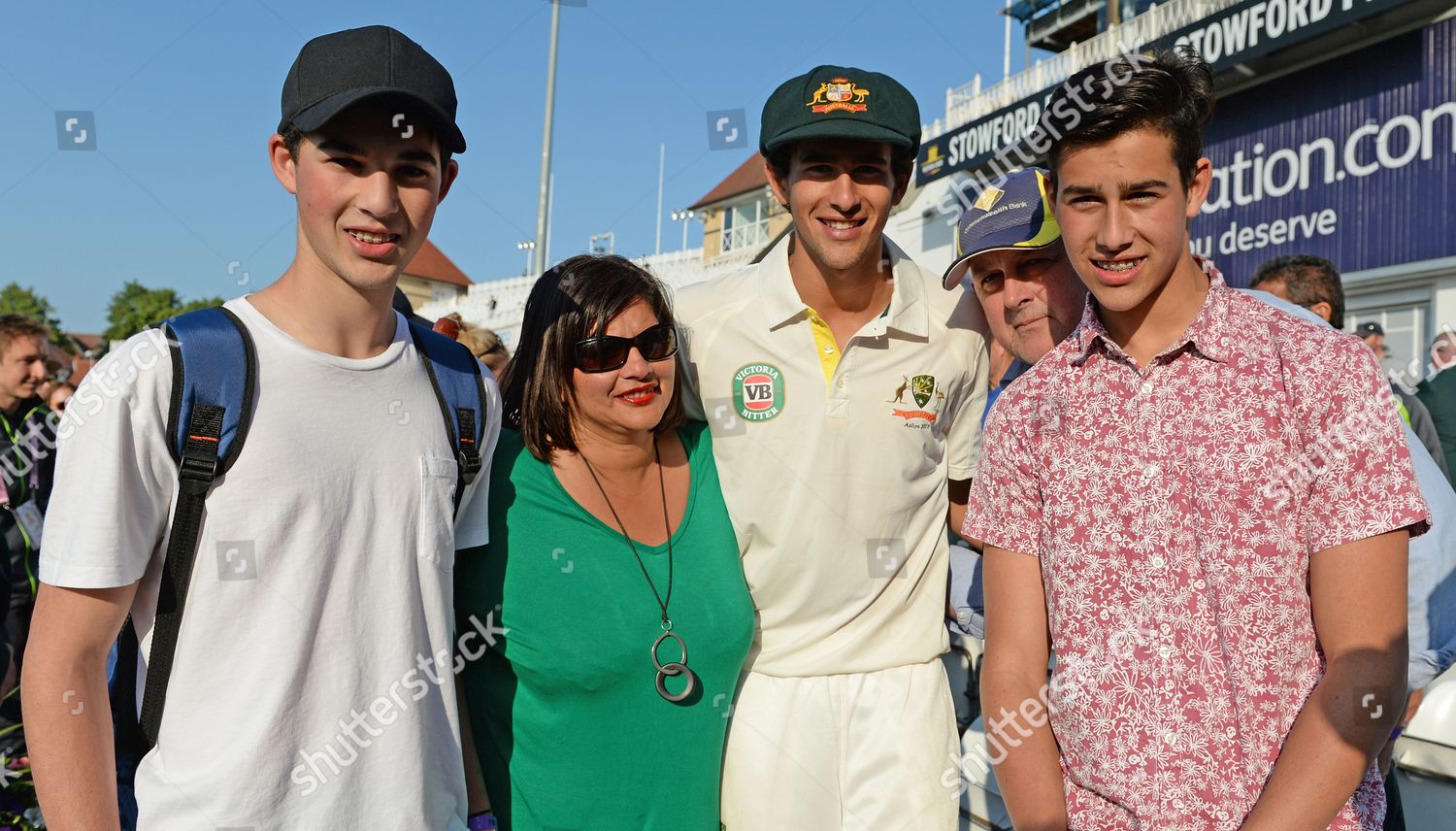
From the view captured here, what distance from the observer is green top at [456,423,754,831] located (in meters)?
2.46

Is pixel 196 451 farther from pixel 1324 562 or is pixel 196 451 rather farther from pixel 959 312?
pixel 959 312

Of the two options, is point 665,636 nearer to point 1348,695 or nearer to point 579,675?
point 579,675

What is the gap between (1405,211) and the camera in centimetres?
1258

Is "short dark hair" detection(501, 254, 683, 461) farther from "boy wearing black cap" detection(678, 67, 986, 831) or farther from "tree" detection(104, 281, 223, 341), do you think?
"tree" detection(104, 281, 223, 341)

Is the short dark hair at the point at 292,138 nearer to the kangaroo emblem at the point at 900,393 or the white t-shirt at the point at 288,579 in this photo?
the white t-shirt at the point at 288,579

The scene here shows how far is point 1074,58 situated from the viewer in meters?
17.7

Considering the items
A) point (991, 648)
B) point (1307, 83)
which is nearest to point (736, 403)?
point (991, 648)

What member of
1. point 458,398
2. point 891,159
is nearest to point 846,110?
point 891,159

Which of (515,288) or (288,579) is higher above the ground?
(515,288)

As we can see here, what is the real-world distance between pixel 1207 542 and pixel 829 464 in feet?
3.86

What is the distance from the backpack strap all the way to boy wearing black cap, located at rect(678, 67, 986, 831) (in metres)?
1.43

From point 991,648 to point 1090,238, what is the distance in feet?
2.85

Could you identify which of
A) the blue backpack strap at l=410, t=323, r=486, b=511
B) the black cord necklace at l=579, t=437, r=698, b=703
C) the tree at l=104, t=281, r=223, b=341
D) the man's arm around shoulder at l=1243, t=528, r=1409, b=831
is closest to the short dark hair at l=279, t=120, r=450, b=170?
the blue backpack strap at l=410, t=323, r=486, b=511

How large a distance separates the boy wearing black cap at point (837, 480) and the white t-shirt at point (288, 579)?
101cm
